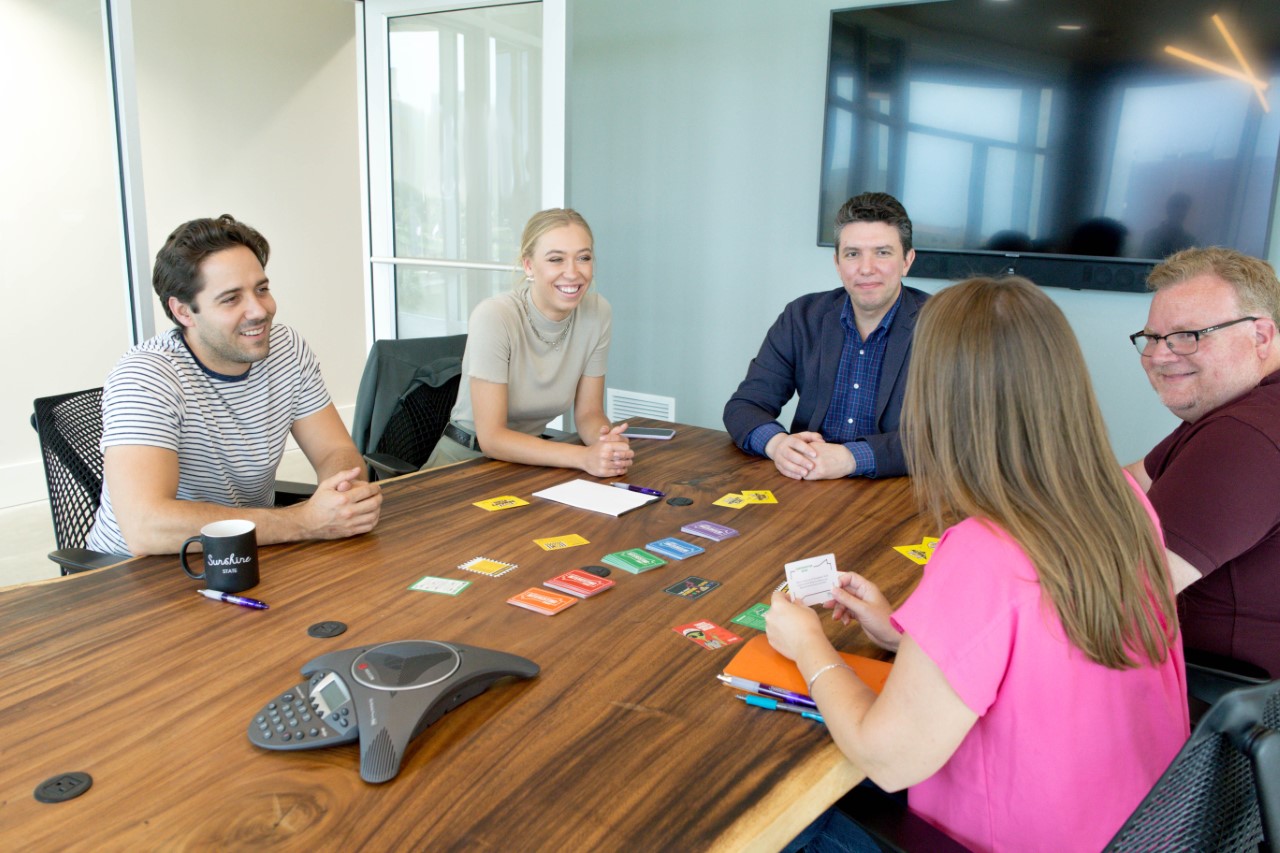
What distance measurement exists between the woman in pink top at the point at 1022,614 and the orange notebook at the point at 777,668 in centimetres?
11

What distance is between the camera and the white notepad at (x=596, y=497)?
6.49ft

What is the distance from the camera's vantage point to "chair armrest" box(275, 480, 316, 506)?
7.61 ft

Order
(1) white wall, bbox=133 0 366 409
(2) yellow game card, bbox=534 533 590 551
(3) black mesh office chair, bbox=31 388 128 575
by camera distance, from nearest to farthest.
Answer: (2) yellow game card, bbox=534 533 590 551, (3) black mesh office chair, bbox=31 388 128 575, (1) white wall, bbox=133 0 366 409

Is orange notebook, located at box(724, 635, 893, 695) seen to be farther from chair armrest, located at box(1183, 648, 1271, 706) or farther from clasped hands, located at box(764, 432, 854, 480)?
clasped hands, located at box(764, 432, 854, 480)

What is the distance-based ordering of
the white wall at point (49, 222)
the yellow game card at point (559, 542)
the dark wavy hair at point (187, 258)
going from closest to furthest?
the yellow game card at point (559, 542)
the dark wavy hair at point (187, 258)
the white wall at point (49, 222)

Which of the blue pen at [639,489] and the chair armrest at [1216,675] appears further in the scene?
the blue pen at [639,489]

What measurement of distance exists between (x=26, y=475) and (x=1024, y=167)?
4.57 m

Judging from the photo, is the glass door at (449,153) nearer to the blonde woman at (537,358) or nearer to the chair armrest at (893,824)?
the blonde woman at (537,358)

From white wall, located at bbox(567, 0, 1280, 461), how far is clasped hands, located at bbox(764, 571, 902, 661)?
283 cm

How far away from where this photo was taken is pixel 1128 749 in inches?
43.0

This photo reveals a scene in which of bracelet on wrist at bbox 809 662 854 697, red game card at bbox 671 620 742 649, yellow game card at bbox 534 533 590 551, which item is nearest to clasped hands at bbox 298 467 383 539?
yellow game card at bbox 534 533 590 551

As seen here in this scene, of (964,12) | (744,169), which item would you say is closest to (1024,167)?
(964,12)

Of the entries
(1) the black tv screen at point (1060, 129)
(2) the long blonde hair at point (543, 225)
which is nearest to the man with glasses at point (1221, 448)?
(2) the long blonde hair at point (543, 225)

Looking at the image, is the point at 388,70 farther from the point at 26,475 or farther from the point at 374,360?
the point at 26,475
